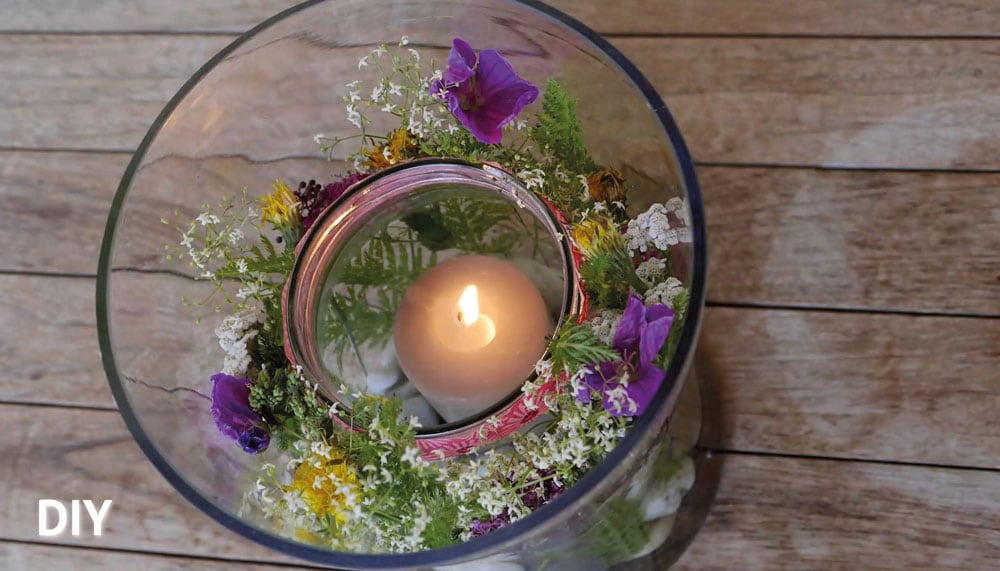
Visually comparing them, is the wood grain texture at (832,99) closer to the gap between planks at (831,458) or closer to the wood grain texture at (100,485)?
the gap between planks at (831,458)

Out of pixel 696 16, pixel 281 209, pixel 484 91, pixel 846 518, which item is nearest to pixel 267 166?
pixel 281 209

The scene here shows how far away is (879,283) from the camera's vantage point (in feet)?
2.35

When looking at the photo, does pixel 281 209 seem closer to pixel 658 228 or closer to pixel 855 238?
pixel 658 228

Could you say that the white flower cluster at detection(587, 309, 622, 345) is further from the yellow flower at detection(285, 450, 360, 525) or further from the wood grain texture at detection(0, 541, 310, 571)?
the wood grain texture at detection(0, 541, 310, 571)

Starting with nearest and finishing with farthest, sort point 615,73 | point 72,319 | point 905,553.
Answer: point 615,73 → point 905,553 → point 72,319

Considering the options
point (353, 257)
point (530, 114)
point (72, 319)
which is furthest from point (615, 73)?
point (72, 319)

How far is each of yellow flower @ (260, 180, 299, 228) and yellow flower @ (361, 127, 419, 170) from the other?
0.18 feet

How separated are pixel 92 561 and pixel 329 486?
368 millimetres

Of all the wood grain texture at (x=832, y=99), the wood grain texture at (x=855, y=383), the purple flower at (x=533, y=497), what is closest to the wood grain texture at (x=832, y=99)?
the wood grain texture at (x=832, y=99)

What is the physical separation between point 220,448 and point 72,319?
342 mm

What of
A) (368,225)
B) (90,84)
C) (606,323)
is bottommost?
(606,323)

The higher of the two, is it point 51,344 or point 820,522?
point 51,344

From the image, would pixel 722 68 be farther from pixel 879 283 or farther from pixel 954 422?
pixel 954 422

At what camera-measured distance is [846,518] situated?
27.1 inches
